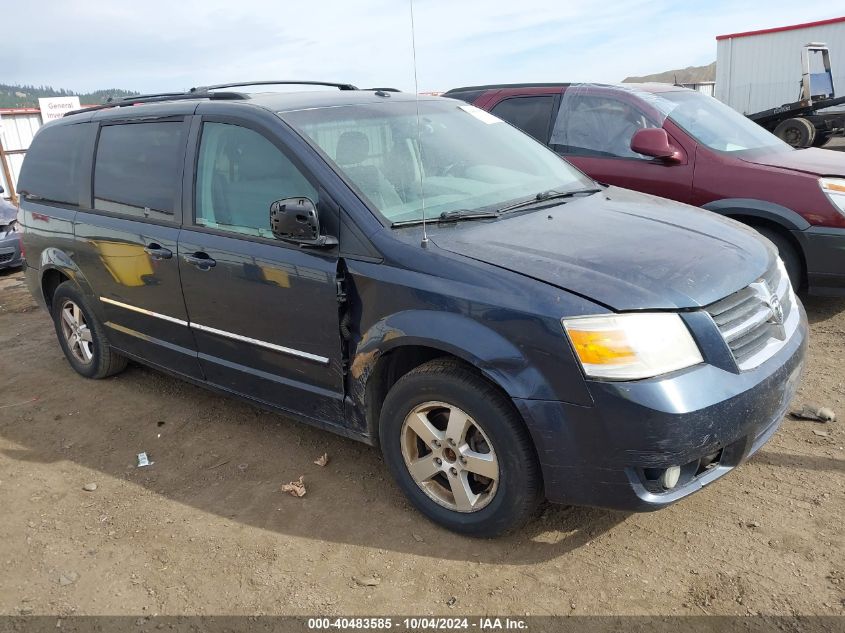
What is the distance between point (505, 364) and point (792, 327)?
4.43ft

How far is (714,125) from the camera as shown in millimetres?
5664

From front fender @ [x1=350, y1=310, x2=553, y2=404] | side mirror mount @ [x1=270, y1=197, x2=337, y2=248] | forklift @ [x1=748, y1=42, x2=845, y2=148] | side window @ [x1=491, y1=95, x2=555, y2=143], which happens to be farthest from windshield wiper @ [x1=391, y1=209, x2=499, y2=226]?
forklift @ [x1=748, y1=42, x2=845, y2=148]

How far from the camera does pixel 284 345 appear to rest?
3309 mm

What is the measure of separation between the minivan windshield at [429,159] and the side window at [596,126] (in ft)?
6.21

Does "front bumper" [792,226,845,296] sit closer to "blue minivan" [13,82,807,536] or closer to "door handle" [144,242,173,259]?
"blue minivan" [13,82,807,536]

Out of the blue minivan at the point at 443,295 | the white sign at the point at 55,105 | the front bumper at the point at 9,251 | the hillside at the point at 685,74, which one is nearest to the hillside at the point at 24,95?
the white sign at the point at 55,105

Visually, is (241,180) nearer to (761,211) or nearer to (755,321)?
(755,321)

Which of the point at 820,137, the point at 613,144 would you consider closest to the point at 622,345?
the point at 613,144

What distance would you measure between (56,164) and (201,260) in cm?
200

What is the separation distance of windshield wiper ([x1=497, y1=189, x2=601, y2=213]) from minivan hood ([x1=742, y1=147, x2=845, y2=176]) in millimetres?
2172

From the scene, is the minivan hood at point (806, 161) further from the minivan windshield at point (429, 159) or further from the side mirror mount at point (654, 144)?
the minivan windshield at point (429, 159)

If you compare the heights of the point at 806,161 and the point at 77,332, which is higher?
the point at 806,161

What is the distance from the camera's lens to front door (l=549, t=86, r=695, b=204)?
5.37m

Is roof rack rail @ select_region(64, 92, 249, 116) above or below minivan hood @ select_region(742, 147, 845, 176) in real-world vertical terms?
above
